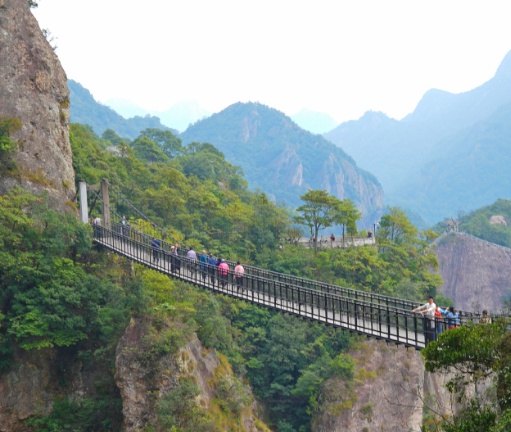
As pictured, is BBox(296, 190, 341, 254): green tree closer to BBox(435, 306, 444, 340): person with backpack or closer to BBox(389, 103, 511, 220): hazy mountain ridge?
BBox(435, 306, 444, 340): person with backpack

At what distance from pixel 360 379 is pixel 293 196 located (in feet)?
391

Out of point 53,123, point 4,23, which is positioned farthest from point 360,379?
point 4,23

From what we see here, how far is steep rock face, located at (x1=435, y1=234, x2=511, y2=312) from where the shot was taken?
53.3 metres

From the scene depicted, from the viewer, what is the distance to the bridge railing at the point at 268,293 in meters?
12.2

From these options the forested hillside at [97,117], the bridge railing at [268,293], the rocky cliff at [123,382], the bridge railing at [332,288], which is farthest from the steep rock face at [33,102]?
the forested hillside at [97,117]

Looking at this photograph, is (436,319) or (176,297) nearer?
(436,319)

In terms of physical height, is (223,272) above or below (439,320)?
above

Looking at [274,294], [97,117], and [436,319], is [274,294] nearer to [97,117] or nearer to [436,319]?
[436,319]

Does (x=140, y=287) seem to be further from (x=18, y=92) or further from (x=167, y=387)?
(x=18, y=92)

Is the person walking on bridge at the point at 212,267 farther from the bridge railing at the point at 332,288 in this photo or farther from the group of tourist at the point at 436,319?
the group of tourist at the point at 436,319

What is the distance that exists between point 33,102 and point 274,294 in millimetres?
13593

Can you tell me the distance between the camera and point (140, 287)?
1755 cm

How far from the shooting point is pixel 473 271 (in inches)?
2206

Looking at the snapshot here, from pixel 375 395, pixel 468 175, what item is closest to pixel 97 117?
pixel 375 395
